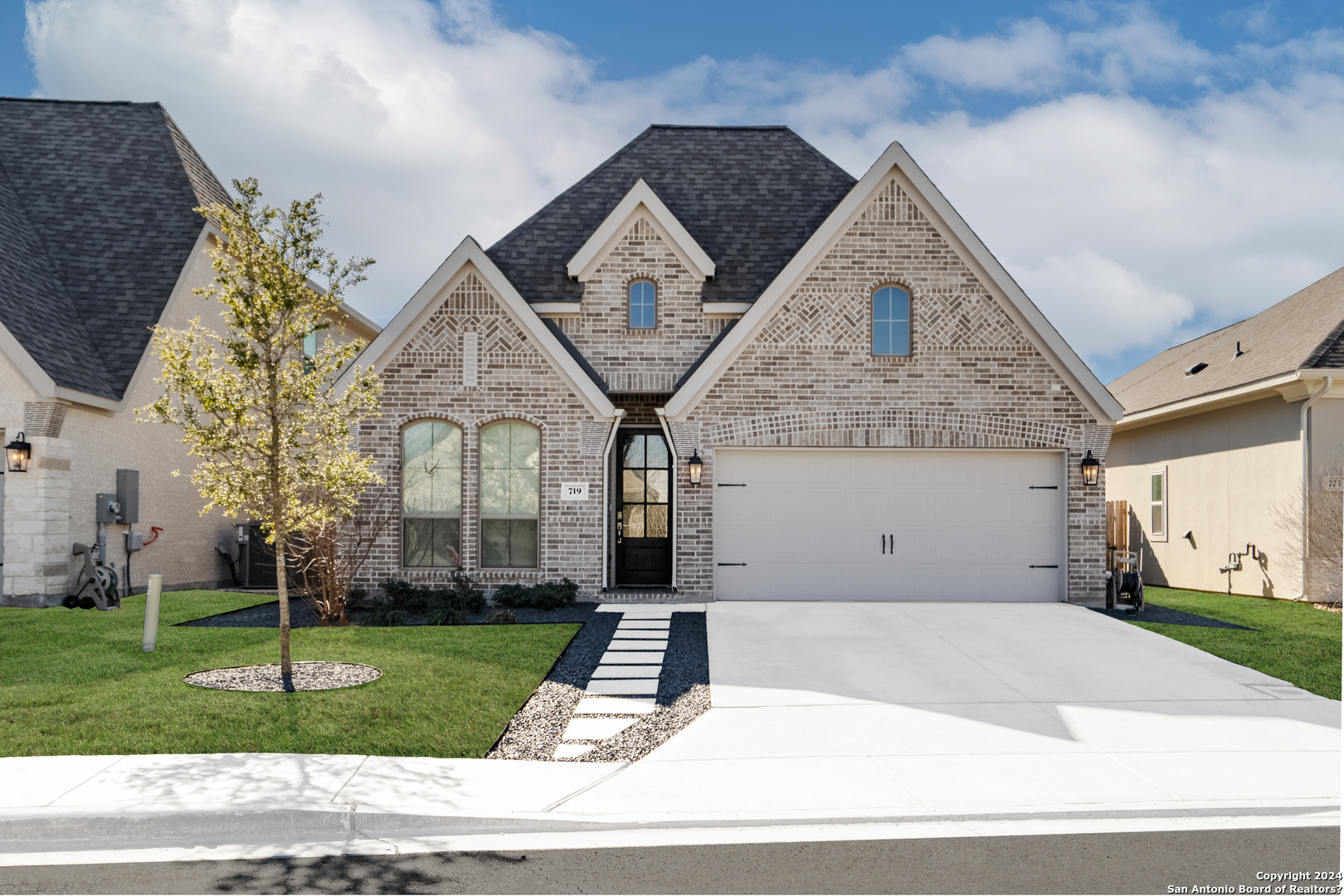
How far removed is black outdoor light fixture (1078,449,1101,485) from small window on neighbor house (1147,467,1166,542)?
22.5 ft

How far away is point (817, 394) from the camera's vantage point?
44.8 feet

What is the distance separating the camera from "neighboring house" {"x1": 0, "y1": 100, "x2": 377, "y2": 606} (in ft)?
42.1

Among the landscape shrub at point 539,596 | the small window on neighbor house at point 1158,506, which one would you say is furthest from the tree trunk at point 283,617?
the small window on neighbor house at point 1158,506

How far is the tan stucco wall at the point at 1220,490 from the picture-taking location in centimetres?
1514

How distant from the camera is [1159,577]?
1927cm

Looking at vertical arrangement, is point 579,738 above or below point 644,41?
below

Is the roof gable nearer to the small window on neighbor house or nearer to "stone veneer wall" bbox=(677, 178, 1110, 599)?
"stone veneer wall" bbox=(677, 178, 1110, 599)

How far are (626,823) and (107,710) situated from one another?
186 inches

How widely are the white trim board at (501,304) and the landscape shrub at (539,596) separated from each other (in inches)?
105

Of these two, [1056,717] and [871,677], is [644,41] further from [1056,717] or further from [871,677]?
[1056,717]

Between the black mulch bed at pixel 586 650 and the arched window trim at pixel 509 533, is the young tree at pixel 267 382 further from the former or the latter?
the arched window trim at pixel 509 533

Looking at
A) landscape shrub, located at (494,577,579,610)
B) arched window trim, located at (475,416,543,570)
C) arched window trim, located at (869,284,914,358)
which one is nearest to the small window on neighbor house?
arched window trim, located at (869,284,914,358)

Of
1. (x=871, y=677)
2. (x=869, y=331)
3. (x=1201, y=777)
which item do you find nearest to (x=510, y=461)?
(x=869, y=331)

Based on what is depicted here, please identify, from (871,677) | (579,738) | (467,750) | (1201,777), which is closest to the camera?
(1201,777)
